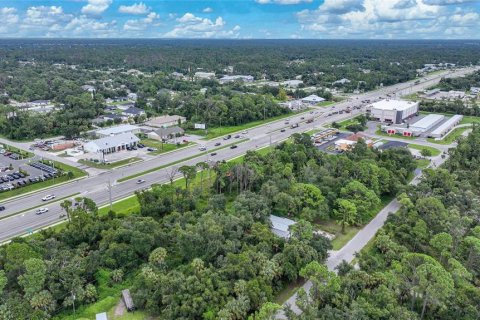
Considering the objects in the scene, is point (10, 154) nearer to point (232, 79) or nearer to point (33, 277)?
point (33, 277)

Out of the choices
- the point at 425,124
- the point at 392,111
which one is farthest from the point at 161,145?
the point at 425,124

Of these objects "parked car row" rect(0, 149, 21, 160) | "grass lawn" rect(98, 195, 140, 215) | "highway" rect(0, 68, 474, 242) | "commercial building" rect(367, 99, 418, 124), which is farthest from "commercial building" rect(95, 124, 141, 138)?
"commercial building" rect(367, 99, 418, 124)

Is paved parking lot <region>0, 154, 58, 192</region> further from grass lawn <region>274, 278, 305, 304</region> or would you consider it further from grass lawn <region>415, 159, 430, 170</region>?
grass lawn <region>415, 159, 430, 170</region>

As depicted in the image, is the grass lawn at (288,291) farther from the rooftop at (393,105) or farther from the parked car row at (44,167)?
the rooftop at (393,105)

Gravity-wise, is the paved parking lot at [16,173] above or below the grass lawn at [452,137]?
above

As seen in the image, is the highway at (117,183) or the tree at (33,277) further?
the highway at (117,183)

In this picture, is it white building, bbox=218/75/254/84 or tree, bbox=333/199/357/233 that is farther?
white building, bbox=218/75/254/84

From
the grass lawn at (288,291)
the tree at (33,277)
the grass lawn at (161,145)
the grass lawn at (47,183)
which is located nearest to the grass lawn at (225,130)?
the grass lawn at (161,145)


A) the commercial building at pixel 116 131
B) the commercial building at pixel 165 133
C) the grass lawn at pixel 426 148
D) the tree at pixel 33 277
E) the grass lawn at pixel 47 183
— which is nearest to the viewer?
the tree at pixel 33 277
